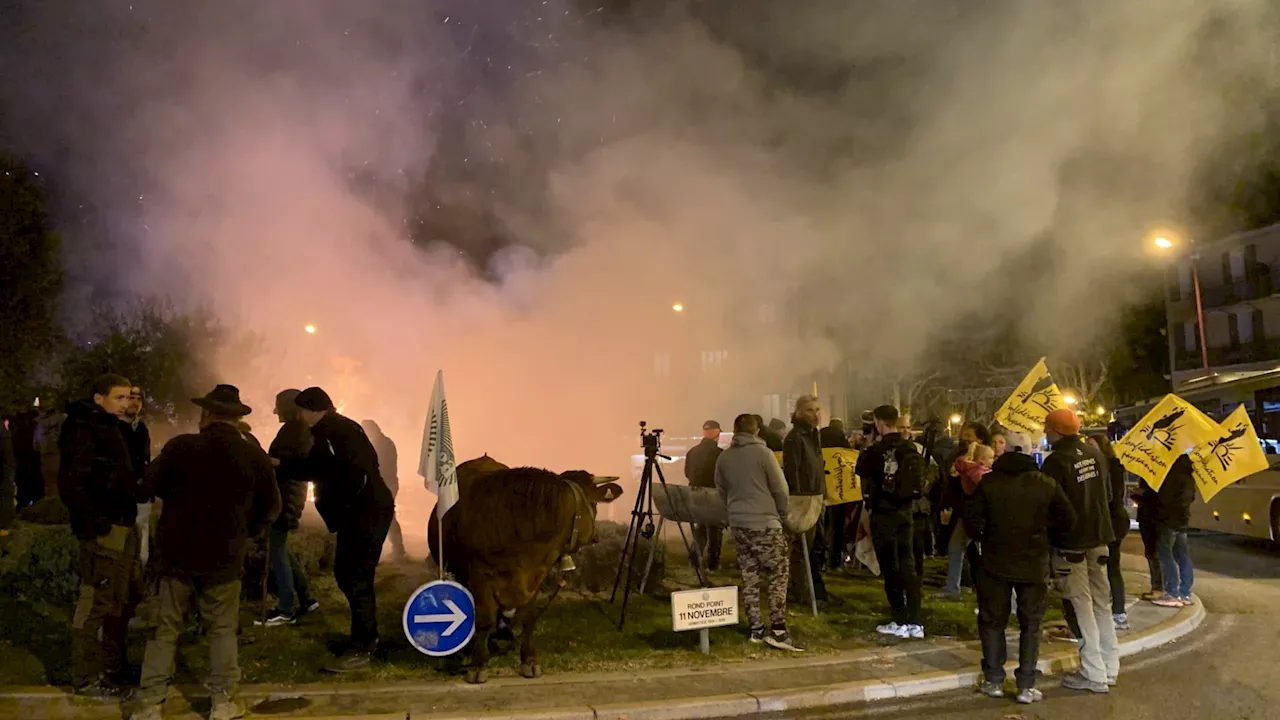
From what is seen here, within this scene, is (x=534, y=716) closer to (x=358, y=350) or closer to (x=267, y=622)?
(x=267, y=622)

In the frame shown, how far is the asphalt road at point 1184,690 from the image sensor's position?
4.72 meters

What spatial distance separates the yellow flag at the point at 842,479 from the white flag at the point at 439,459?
12.6 ft

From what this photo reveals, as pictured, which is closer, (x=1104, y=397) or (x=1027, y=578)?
(x=1027, y=578)

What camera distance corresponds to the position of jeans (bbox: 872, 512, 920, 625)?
6.09 meters

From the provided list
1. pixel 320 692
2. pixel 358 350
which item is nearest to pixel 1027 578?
pixel 320 692

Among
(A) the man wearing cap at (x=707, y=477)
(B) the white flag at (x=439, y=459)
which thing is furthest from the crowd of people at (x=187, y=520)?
(A) the man wearing cap at (x=707, y=477)

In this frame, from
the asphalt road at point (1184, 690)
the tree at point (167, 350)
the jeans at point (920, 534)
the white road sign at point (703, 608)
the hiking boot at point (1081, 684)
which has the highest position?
the tree at point (167, 350)

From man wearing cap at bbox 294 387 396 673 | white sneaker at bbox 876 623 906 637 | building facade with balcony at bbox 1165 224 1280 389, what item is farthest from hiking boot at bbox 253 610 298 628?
building facade with balcony at bbox 1165 224 1280 389

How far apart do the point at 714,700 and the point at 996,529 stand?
79.6 inches

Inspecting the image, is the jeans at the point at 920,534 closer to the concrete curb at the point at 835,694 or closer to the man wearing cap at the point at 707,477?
the concrete curb at the point at 835,694

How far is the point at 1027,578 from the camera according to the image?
4809mm

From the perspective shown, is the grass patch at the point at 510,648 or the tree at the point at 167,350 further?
the tree at the point at 167,350

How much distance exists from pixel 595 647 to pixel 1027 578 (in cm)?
288

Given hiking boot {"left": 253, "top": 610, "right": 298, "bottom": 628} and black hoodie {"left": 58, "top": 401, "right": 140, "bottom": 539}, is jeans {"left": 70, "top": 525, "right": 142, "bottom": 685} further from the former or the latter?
hiking boot {"left": 253, "top": 610, "right": 298, "bottom": 628}
